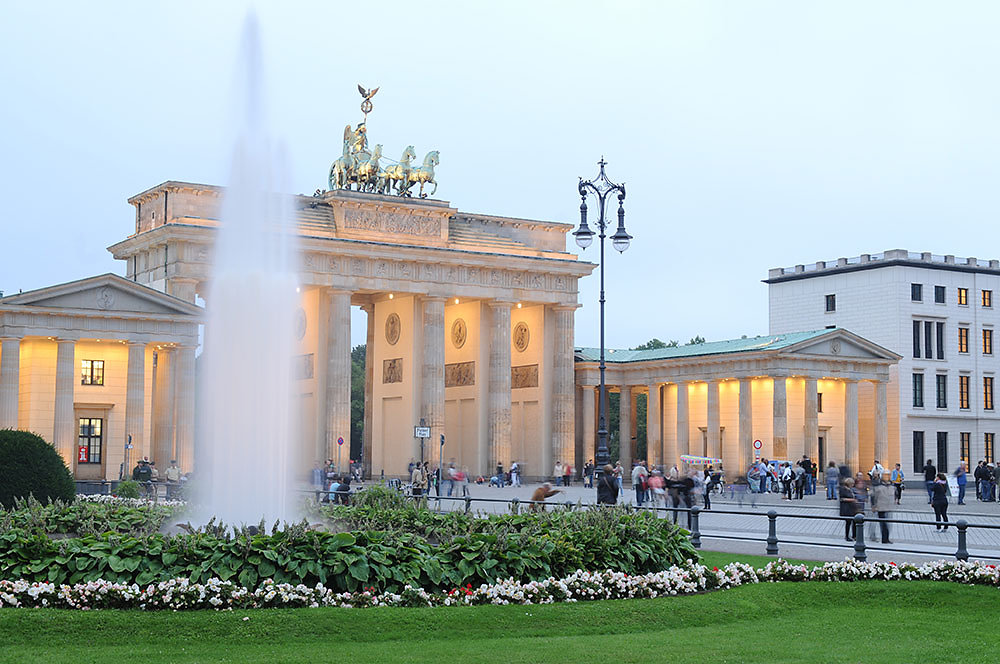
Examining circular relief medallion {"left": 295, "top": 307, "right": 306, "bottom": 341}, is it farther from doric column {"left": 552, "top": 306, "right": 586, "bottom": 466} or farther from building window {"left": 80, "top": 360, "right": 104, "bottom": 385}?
doric column {"left": 552, "top": 306, "right": 586, "bottom": 466}

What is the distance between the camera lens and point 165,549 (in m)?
16.5

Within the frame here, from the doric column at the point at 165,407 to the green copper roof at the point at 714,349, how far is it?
29236 mm

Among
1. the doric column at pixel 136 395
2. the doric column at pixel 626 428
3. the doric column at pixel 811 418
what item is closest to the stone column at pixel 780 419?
the doric column at pixel 811 418

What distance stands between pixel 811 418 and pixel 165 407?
1465 inches

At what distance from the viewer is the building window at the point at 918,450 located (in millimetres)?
86312

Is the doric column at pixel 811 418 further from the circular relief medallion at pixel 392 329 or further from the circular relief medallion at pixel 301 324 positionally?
the circular relief medallion at pixel 301 324

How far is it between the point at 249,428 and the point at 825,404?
65228 millimetres

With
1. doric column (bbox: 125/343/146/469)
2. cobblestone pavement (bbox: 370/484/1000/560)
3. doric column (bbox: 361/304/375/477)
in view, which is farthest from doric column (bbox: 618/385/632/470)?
cobblestone pavement (bbox: 370/484/1000/560)

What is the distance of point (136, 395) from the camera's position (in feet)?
204

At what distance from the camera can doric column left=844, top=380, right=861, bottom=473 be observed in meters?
79.3

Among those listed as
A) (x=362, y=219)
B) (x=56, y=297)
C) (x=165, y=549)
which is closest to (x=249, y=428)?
(x=165, y=549)

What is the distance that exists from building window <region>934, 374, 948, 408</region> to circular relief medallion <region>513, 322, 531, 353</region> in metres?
27.8

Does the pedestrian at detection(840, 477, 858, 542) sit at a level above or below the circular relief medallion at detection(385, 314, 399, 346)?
below

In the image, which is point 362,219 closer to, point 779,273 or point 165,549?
point 779,273
